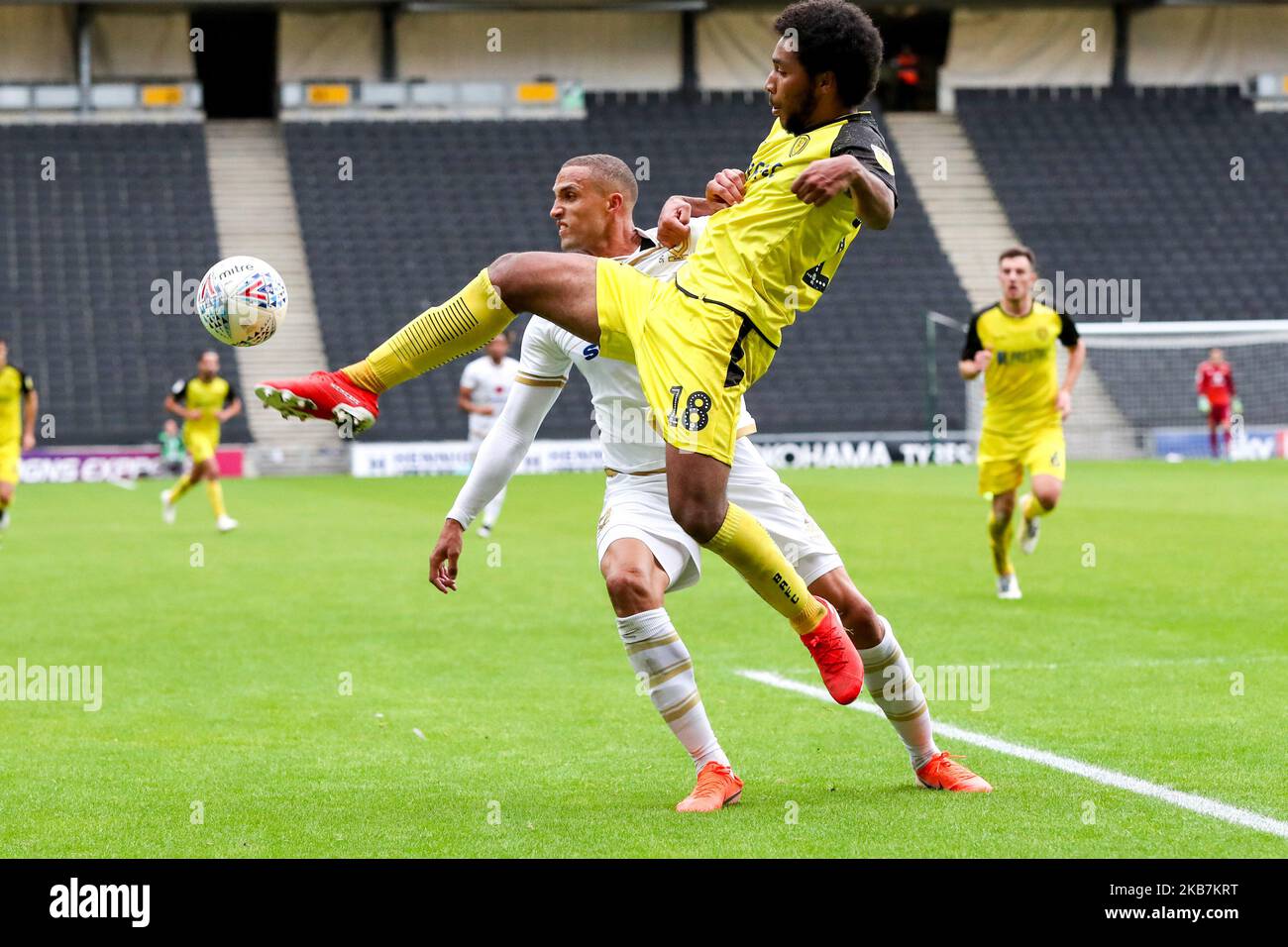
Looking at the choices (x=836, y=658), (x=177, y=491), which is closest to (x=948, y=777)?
(x=836, y=658)

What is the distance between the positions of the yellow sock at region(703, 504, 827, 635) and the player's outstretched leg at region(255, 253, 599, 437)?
2.49 feet

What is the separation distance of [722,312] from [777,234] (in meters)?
0.30

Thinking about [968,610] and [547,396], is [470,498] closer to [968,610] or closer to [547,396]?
[547,396]

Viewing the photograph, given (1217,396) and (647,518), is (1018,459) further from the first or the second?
(1217,396)

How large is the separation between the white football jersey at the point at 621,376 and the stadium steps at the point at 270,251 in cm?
2683

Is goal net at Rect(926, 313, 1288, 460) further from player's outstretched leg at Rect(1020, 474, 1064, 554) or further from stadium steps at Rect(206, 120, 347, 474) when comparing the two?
player's outstretched leg at Rect(1020, 474, 1064, 554)

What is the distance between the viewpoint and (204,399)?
66.1ft

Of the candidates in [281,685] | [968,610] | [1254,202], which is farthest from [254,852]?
[1254,202]

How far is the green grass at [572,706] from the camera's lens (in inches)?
205

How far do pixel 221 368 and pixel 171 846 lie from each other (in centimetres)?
2934

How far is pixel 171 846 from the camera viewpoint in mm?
5008

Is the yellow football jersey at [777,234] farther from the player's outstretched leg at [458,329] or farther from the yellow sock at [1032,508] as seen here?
the yellow sock at [1032,508]

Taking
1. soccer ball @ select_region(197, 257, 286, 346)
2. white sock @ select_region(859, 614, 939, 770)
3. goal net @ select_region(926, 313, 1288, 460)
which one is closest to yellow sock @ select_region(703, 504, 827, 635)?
white sock @ select_region(859, 614, 939, 770)

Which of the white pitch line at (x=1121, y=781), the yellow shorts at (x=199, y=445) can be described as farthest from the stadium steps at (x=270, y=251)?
the white pitch line at (x=1121, y=781)
